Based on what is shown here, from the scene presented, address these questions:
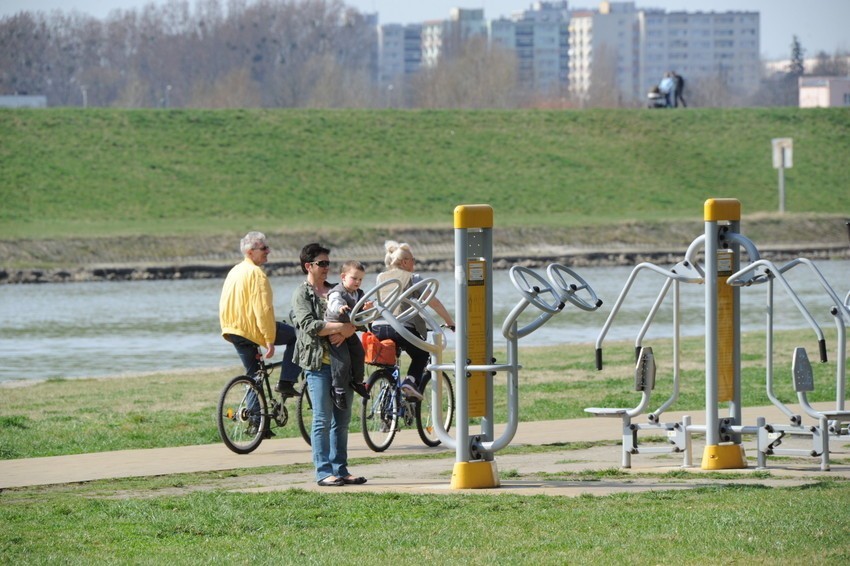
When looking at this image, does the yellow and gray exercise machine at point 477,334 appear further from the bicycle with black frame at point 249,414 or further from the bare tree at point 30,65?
the bare tree at point 30,65

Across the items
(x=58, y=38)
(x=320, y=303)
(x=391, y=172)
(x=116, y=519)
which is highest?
(x=58, y=38)

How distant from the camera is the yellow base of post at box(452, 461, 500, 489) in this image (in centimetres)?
1081

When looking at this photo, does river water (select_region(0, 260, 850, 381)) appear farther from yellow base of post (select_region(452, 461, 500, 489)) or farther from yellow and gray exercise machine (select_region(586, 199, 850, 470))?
yellow base of post (select_region(452, 461, 500, 489))

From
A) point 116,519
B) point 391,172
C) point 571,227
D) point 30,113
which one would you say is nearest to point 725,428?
point 116,519

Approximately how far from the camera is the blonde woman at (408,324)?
42.9 feet

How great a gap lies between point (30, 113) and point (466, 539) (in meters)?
69.4

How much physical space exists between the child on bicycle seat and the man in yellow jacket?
161 centimetres

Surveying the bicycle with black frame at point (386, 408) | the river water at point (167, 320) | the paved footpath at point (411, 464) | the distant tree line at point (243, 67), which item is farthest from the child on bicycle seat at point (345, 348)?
the distant tree line at point (243, 67)

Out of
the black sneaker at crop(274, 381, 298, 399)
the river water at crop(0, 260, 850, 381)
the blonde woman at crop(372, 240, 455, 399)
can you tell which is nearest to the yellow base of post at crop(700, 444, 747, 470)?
the blonde woman at crop(372, 240, 455, 399)

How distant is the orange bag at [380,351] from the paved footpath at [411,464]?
2.45 feet

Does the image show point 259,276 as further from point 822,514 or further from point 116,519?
point 822,514

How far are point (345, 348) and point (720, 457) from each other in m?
2.84

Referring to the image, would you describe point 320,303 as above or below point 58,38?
below

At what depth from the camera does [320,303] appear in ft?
37.4
